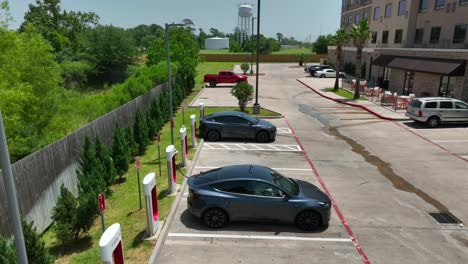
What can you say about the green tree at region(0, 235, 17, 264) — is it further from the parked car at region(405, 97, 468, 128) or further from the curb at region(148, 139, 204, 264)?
the parked car at region(405, 97, 468, 128)

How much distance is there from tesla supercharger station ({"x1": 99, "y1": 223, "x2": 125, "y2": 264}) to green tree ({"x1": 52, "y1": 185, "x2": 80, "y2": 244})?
2.69 metres

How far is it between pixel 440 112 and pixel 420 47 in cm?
1604

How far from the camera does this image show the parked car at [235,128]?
17.5 meters

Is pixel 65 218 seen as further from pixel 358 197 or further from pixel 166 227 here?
pixel 358 197

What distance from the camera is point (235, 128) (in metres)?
17.5

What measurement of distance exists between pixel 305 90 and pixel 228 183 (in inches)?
1245

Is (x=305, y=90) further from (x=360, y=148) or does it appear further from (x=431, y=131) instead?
(x=360, y=148)

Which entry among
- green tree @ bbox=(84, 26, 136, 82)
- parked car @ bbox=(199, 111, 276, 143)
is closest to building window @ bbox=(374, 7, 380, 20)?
parked car @ bbox=(199, 111, 276, 143)

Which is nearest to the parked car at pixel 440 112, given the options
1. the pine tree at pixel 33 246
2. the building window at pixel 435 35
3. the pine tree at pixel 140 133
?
the building window at pixel 435 35

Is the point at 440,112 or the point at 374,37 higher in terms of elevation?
the point at 374,37

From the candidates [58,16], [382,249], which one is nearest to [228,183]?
[382,249]

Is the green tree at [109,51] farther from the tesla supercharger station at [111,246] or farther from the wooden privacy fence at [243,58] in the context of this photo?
the tesla supercharger station at [111,246]

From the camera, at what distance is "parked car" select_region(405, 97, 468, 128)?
824 inches

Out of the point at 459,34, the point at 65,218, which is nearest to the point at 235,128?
the point at 65,218
